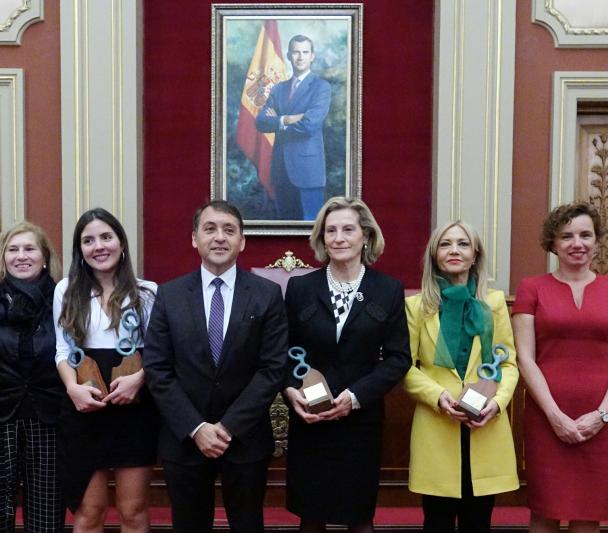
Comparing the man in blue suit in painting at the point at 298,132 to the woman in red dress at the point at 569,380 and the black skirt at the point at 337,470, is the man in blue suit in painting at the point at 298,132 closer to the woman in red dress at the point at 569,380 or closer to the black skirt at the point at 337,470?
the woman in red dress at the point at 569,380

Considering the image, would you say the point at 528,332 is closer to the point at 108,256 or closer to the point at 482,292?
the point at 482,292

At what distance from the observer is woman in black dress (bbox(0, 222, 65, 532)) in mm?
2705

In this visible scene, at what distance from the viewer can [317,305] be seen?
264 cm

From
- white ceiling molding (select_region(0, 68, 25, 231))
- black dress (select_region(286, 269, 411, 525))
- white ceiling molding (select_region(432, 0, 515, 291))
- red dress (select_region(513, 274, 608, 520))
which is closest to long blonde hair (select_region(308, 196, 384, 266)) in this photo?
black dress (select_region(286, 269, 411, 525))

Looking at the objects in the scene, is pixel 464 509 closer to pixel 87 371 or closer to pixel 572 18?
pixel 87 371

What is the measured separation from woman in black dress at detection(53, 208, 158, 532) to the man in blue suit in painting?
2.09 meters

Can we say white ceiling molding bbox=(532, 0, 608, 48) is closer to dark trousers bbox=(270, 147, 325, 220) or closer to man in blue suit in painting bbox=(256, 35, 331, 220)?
man in blue suit in painting bbox=(256, 35, 331, 220)

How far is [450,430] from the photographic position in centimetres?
264

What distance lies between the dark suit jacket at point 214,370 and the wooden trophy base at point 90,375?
0.19m

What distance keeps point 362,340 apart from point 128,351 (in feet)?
2.73

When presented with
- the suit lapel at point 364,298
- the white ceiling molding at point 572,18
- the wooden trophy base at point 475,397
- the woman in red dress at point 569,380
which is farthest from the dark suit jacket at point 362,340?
the white ceiling molding at point 572,18

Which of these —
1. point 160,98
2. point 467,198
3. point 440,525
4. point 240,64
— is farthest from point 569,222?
point 160,98

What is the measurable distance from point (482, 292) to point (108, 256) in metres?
1.37

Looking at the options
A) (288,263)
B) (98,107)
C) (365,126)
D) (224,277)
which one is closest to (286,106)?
(365,126)
